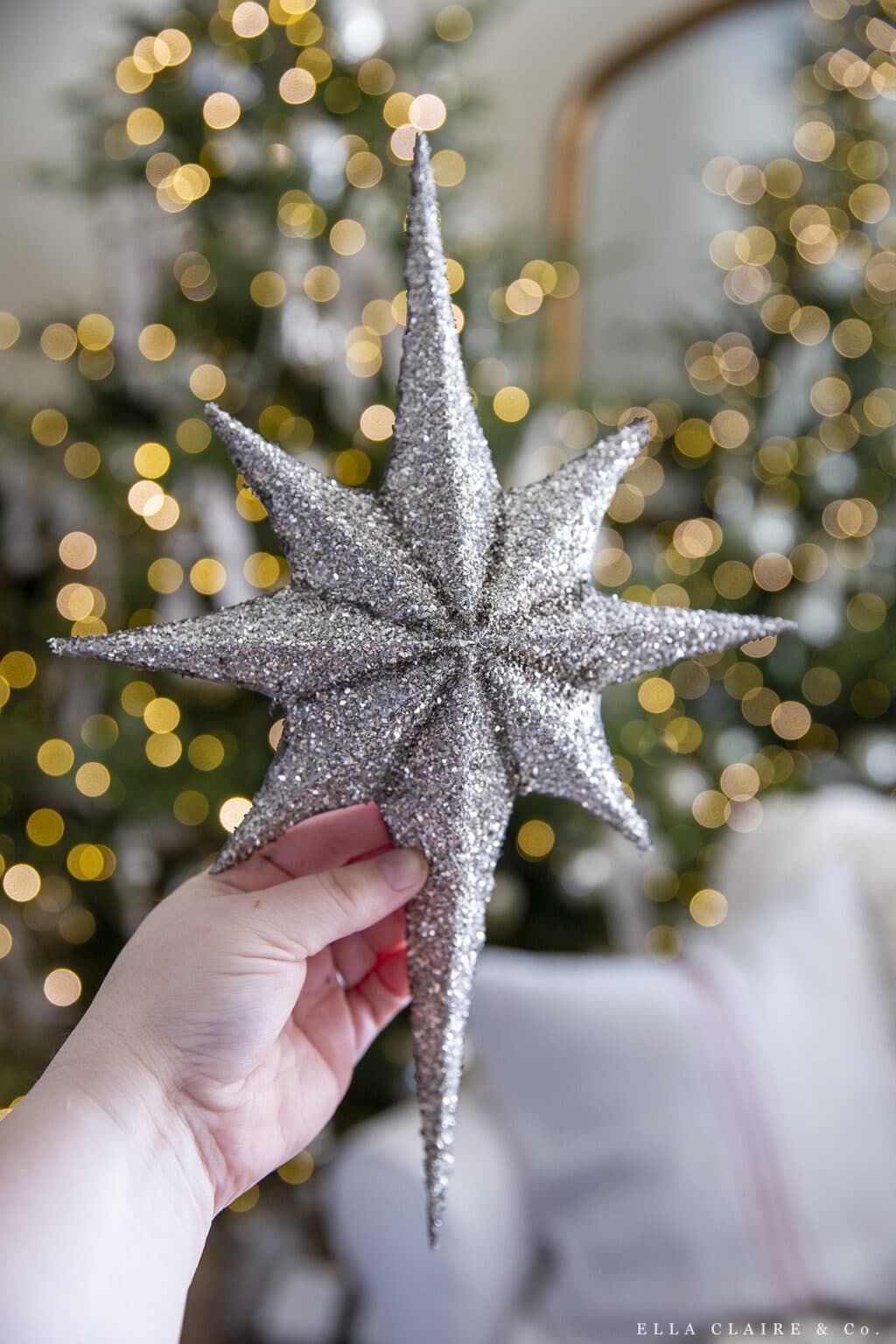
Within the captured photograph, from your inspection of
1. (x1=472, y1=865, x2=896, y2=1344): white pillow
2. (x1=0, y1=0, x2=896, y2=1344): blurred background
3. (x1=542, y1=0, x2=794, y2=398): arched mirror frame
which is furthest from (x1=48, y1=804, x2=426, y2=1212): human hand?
(x1=542, y1=0, x2=794, y2=398): arched mirror frame

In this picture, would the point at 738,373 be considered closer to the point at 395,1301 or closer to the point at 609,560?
the point at 609,560

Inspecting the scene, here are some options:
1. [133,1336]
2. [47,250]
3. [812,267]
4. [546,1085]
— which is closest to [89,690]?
[546,1085]

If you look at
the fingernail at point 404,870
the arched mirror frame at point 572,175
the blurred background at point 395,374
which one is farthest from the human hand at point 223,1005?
the arched mirror frame at point 572,175

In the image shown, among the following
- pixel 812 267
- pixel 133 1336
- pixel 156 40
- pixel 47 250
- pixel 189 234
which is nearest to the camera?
pixel 133 1336

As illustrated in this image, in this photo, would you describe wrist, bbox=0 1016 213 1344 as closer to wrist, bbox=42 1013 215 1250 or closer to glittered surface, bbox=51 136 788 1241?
wrist, bbox=42 1013 215 1250

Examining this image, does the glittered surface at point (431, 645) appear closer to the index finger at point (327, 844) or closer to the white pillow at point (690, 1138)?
the index finger at point (327, 844)

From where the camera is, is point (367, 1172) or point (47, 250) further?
point (47, 250)
